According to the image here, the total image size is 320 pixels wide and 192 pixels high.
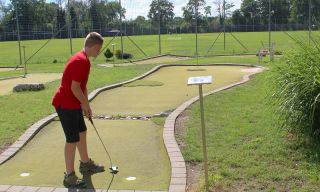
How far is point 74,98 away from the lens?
16.7 ft

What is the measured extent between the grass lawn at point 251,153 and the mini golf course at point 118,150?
49 cm

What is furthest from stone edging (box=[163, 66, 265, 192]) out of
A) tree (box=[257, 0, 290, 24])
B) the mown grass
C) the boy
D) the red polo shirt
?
tree (box=[257, 0, 290, 24])

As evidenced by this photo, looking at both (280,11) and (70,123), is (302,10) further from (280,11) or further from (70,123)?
(70,123)

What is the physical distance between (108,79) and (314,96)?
29.6 feet

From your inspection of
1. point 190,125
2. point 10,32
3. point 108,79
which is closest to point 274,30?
point 10,32

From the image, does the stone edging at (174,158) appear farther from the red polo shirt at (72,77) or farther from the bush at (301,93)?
the bush at (301,93)

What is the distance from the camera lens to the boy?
4922 mm

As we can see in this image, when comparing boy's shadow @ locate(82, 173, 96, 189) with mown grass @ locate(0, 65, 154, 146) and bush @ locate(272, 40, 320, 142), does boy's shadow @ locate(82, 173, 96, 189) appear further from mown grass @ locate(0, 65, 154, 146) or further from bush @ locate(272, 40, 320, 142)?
bush @ locate(272, 40, 320, 142)

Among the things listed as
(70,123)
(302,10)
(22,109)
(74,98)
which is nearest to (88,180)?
(70,123)

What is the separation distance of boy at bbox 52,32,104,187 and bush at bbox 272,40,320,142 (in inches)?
98.9

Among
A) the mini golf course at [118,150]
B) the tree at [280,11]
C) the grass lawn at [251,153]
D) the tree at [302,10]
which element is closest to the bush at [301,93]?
the grass lawn at [251,153]

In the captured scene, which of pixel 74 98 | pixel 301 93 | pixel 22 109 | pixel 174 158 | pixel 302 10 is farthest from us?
pixel 302 10

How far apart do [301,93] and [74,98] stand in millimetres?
2713

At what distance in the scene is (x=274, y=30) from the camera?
1423 inches
